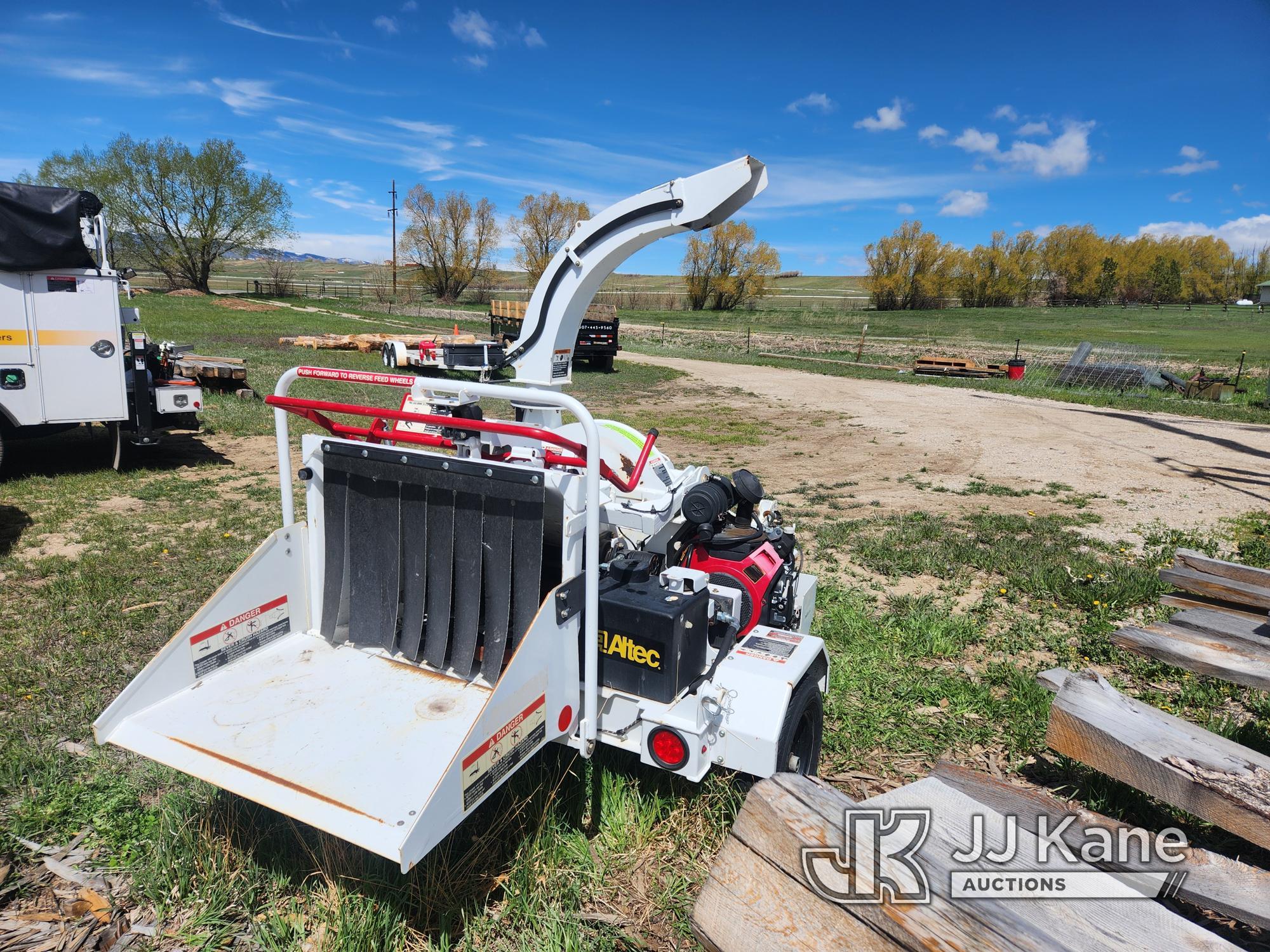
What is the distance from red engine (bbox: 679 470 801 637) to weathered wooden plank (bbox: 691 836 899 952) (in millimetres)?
1417

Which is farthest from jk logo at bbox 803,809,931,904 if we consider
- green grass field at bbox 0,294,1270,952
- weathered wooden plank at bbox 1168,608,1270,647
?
weathered wooden plank at bbox 1168,608,1270,647

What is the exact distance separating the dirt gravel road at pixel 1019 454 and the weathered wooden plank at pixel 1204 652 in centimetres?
447

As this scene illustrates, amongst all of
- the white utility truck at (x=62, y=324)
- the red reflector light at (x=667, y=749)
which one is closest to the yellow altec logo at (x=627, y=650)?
the red reflector light at (x=667, y=749)

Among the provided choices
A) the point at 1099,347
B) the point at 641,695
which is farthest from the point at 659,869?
the point at 1099,347

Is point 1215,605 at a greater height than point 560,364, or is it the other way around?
point 560,364

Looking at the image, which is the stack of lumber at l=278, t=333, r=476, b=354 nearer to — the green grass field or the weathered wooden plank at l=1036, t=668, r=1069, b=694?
the green grass field

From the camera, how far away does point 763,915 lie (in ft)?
5.24

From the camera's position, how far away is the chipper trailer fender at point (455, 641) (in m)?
2.23

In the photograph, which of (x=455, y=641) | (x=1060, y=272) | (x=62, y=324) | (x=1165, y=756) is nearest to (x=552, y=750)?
(x=455, y=641)

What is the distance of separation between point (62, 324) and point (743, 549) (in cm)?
776

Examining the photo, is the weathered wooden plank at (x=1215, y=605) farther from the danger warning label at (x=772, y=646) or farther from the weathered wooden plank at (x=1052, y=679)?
the danger warning label at (x=772, y=646)

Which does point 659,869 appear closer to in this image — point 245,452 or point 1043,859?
point 1043,859

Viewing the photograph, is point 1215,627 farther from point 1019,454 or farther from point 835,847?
point 1019,454

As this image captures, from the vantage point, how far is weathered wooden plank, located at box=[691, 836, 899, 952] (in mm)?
1490
